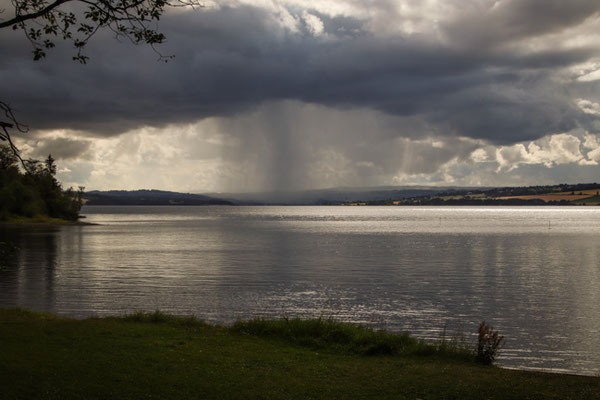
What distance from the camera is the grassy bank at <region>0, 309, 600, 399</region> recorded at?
1523cm

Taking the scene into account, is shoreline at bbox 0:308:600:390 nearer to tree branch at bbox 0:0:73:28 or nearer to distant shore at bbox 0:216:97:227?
tree branch at bbox 0:0:73:28

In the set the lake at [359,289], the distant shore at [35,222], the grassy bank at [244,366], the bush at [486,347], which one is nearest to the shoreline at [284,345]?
the grassy bank at [244,366]

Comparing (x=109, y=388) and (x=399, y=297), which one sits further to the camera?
(x=399, y=297)

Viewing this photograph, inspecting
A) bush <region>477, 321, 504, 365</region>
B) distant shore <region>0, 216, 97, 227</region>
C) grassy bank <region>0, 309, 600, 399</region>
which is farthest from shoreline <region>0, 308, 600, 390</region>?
distant shore <region>0, 216, 97, 227</region>

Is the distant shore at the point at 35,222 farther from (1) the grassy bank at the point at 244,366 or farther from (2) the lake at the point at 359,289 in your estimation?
(1) the grassy bank at the point at 244,366

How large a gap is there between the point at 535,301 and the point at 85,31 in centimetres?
4509

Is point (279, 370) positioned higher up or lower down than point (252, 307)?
higher up

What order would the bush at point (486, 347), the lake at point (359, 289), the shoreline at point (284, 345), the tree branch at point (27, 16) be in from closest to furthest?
the tree branch at point (27, 16) → the shoreline at point (284, 345) → the bush at point (486, 347) → the lake at point (359, 289)

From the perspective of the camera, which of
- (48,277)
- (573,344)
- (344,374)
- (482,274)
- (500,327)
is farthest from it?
(482,274)

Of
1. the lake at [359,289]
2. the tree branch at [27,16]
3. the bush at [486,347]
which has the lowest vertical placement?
the lake at [359,289]

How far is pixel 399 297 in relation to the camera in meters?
48.0

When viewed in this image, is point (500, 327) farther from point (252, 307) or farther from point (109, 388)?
point (109, 388)

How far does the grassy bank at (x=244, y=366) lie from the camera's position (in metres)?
15.2

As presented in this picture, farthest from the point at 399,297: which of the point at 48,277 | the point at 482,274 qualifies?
the point at 48,277
